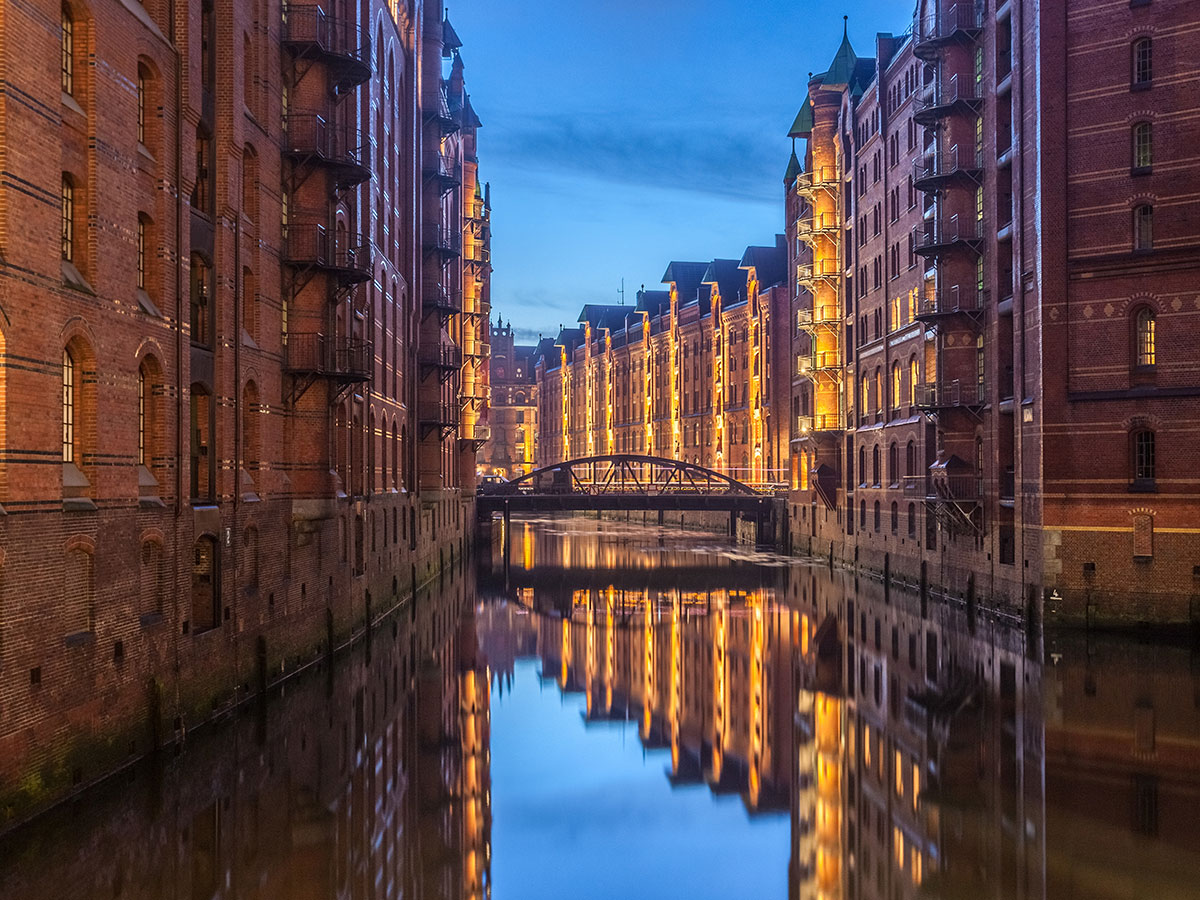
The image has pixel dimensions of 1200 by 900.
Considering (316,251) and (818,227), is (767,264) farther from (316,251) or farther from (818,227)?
(316,251)

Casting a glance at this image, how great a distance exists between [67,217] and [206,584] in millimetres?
6661

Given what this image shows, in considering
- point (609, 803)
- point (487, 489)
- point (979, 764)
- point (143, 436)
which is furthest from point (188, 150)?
point (487, 489)

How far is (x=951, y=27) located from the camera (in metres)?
36.8

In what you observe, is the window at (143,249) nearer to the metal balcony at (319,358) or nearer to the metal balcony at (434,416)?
the metal balcony at (319,358)

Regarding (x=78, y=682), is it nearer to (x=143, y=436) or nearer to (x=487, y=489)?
(x=143, y=436)

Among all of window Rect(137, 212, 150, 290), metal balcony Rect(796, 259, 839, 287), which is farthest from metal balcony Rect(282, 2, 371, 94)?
metal balcony Rect(796, 259, 839, 287)

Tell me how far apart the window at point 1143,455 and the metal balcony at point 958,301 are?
7.40 meters

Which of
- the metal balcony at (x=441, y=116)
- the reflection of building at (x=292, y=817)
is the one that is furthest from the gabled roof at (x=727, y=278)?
the reflection of building at (x=292, y=817)

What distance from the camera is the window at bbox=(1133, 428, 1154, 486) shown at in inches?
1155

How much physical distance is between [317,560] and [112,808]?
37.2ft

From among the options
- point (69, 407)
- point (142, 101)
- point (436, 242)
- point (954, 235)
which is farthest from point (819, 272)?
point (69, 407)

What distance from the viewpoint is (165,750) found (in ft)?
53.6

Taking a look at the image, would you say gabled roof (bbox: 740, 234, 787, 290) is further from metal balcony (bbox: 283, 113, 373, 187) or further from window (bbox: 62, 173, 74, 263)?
window (bbox: 62, 173, 74, 263)

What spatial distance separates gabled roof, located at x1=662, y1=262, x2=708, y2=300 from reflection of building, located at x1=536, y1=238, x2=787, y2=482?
81 mm
